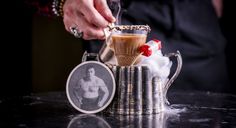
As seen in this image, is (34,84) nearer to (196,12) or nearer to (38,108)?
(196,12)

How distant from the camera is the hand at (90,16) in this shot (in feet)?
4.97

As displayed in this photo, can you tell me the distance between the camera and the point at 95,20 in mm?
1516

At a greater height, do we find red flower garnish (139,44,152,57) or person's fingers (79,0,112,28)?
person's fingers (79,0,112,28)

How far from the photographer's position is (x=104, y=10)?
153 centimetres

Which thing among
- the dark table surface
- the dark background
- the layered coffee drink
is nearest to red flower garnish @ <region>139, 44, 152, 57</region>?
the layered coffee drink

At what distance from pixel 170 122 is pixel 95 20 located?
15.0 inches

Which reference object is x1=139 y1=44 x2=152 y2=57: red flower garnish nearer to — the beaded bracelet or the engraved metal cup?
the engraved metal cup

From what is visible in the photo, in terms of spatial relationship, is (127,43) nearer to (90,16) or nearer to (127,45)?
(127,45)

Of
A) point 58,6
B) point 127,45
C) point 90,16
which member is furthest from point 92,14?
point 58,6

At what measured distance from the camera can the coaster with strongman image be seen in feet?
4.57

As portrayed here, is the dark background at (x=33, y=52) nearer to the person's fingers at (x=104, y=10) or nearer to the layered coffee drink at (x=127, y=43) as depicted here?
the person's fingers at (x=104, y=10)

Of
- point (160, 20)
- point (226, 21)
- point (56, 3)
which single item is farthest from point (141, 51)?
point (226, 21)

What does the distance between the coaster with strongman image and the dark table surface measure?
0.03m

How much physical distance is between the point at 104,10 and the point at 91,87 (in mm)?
248
